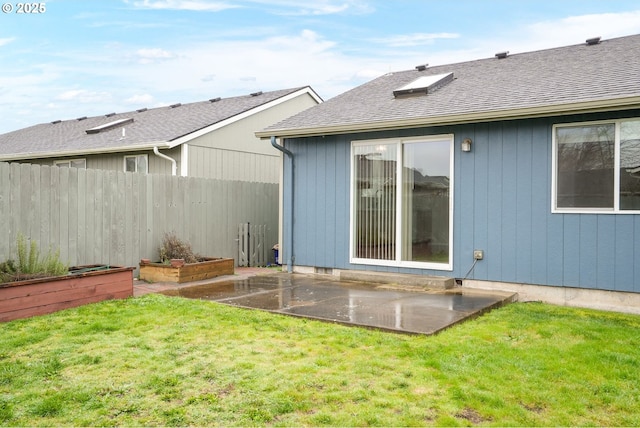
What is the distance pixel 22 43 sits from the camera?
39.1 feet

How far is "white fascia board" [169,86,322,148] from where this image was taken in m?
11.6

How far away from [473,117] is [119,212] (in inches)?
216

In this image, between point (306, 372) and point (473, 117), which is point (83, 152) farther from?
point (306, 372)

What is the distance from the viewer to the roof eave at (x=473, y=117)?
609 cm

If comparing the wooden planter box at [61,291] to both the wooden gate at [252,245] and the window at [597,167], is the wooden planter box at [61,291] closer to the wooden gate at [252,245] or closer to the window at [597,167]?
the wooden gate at [252,245]

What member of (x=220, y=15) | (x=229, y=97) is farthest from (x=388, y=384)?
(x=229, y=97)

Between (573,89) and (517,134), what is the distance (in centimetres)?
88

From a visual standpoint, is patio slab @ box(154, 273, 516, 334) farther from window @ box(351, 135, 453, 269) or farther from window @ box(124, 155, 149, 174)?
window @ box(124, 155, 149, 174)

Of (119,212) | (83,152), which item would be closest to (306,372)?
(119,212)

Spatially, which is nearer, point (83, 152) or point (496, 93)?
point (496, 93)

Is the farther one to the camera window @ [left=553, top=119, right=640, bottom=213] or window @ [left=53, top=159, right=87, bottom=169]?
window @ [left=53, top=159, right=87, bottom=169]

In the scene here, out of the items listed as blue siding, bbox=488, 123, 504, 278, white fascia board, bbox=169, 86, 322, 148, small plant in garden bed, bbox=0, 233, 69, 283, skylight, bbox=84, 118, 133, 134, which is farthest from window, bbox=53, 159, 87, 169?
blue siding, bbox=488, 123, 504, 278

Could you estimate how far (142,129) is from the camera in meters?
13.8

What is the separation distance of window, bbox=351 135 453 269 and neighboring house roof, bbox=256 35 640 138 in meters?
0.49
